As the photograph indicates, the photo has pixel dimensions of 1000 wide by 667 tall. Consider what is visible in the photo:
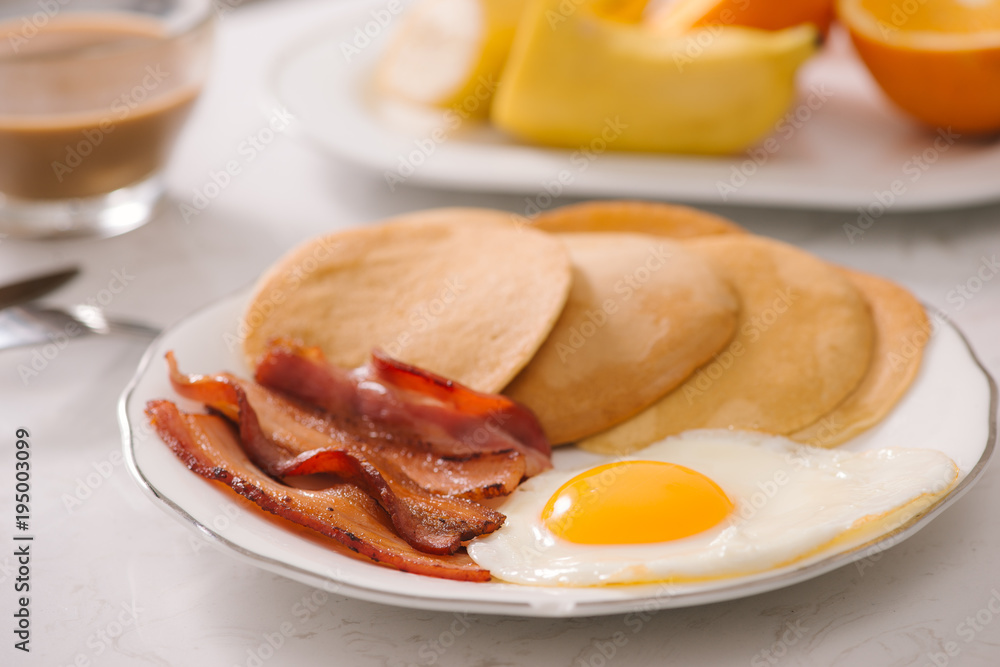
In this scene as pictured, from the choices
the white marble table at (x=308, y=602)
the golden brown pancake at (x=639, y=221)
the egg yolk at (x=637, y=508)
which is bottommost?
the white marble table at (x=308, y=602)

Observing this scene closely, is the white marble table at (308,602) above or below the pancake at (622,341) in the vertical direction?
below

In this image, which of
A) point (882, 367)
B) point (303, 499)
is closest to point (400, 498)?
point (303, 499)

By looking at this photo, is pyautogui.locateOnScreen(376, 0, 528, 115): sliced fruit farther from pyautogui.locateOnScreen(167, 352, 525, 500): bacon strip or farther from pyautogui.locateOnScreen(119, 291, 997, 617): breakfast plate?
pyautogui.locateOnScreen(167, 352, 525, 500): bacon strip

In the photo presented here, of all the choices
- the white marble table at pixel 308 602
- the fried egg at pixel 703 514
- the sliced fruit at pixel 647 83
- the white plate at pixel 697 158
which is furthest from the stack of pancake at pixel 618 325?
the sliced fruit at pixel 647 83

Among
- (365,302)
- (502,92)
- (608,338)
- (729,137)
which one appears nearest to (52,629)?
(365,302)

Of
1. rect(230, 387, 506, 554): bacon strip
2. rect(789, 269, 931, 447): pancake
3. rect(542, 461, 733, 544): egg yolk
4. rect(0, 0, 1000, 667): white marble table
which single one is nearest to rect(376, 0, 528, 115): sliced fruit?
rect(0, 0, 1000, 667): white marble table

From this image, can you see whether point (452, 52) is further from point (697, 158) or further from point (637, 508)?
point (637, 508)

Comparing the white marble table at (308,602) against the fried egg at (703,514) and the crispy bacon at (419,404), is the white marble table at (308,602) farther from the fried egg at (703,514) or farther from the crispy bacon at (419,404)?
the crispy bacon at (419,404)

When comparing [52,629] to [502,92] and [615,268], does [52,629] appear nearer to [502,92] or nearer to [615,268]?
[615,268]
